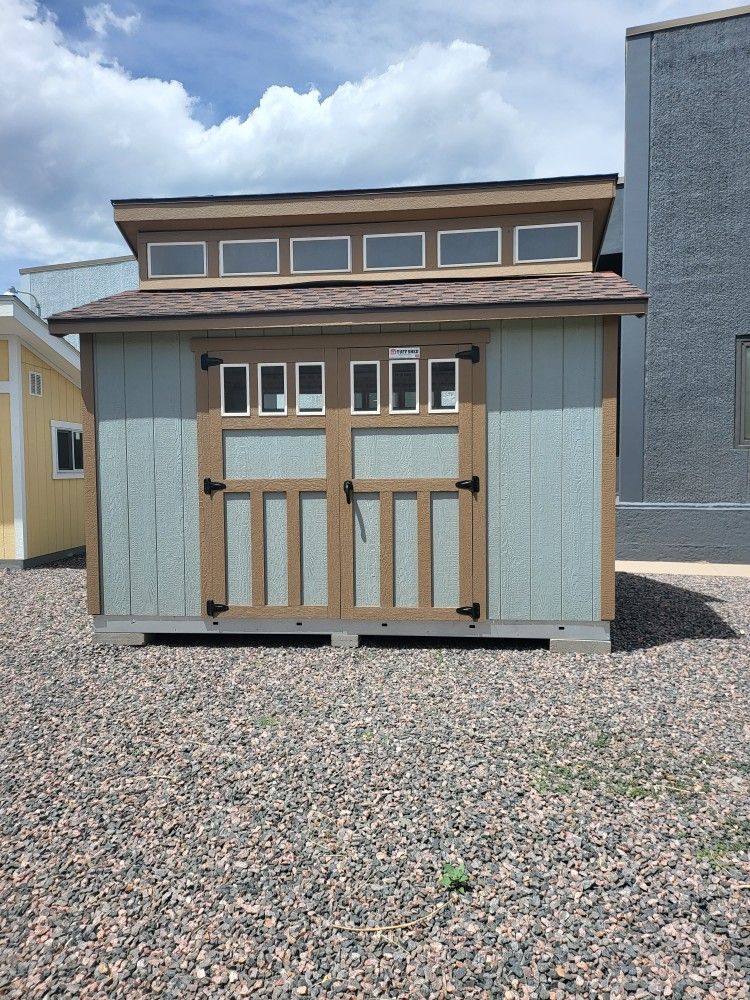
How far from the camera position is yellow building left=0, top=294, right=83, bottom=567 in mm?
9297

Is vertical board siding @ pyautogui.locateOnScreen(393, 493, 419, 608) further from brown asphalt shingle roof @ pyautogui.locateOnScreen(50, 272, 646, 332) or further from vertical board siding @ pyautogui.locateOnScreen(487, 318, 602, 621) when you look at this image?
brown asphalt shingle roof @ pyautogui.locateOnScreen(50, 272, 646, 332)

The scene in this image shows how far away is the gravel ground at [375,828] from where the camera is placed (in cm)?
203

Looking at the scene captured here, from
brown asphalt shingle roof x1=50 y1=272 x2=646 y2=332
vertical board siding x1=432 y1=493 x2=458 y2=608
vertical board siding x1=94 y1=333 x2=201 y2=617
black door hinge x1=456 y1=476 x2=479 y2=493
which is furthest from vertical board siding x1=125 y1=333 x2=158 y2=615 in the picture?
black door hinge x1=456 y1=476 x2=479 y2=493

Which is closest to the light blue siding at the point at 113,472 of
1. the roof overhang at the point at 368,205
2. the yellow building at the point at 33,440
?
the roof overhang at the point at 368,205

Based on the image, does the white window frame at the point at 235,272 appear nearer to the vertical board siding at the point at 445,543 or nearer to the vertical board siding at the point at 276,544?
the vertical board siding at the point at 276,544

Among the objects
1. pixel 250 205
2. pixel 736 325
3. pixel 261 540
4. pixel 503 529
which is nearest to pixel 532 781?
pixel 503 529

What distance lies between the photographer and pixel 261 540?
5355 millimetres

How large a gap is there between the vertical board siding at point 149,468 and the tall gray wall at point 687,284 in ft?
20.9

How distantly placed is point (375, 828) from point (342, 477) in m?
3.00

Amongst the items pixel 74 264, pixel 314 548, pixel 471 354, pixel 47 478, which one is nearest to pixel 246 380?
pixel 314 548

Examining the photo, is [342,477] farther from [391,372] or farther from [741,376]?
[741,376]

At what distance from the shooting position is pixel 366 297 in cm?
548

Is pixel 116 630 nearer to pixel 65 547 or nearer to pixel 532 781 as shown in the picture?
pixel 532 781

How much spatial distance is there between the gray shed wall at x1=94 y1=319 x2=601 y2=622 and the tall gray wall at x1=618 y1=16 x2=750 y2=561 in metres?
4.49
